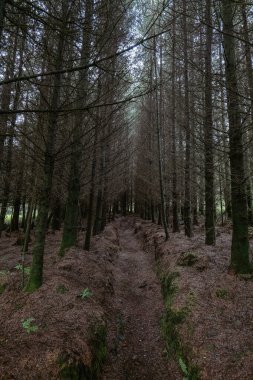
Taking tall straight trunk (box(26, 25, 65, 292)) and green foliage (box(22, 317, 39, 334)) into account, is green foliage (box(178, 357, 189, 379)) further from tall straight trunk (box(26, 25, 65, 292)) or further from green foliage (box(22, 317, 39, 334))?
tall straight trunk (box(26, 25, 65, 292))

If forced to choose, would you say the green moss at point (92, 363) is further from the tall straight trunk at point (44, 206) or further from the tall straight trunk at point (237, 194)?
the tall straight trunk at point (237, 194)

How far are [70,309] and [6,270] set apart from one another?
3.08 metres

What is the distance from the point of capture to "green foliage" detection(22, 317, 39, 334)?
4.47 m

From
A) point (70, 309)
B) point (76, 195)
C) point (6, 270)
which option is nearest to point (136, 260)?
point (76, 195)

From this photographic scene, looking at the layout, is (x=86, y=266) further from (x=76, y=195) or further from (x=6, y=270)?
(x=76, y=195)

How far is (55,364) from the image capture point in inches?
149

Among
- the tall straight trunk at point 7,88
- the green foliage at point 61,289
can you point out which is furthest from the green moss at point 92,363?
the tall straight trunk at point 7,88

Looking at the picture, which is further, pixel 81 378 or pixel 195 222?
pixel 195 222

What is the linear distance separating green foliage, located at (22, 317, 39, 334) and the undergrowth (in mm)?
2564

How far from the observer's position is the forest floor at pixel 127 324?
3.96 metres

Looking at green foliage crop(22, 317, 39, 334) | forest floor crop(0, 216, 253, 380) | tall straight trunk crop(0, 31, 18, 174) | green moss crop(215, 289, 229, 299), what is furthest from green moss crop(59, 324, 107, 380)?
tall straight trunk crop(0, 31, 18, 174)

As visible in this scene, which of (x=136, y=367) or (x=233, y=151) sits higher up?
(x=233, y=151)

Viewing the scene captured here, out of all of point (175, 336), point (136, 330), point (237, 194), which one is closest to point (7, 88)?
point (237, 194)

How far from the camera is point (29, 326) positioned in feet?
15.0
